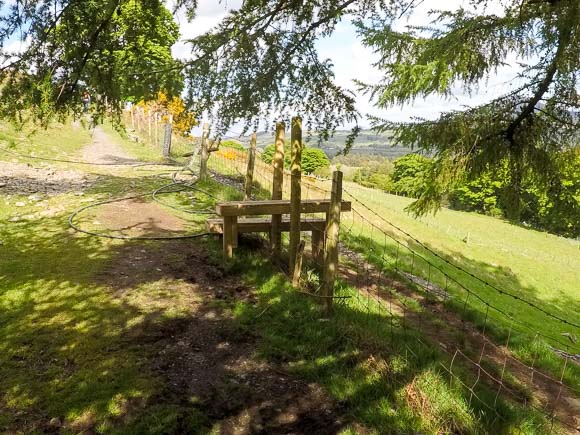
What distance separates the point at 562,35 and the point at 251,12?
364 centimetres

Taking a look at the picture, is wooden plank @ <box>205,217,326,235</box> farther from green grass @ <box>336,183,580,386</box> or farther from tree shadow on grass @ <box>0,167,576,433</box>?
green grass @ <box>336,183,580,386</box>

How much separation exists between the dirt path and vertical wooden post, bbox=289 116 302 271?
12.7m

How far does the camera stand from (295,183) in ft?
19.6

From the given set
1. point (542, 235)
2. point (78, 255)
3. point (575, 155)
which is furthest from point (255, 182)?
point (542, 235)

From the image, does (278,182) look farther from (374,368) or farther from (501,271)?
(501,271)

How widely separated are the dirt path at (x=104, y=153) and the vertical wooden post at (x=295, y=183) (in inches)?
500

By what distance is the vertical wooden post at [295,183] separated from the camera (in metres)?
5.64

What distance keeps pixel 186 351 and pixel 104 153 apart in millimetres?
16561

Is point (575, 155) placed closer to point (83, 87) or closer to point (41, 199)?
point (83, 87)

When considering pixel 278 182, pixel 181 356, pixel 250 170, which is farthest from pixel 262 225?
pixel 181 356

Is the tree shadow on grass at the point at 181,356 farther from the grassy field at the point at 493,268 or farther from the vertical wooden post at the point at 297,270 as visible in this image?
the grassy field at the point at 493,268

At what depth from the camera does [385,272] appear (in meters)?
9.82

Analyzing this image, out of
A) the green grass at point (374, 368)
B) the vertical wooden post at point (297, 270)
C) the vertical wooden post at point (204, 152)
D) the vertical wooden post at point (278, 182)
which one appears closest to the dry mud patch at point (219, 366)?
the green grass at point (374, 368)

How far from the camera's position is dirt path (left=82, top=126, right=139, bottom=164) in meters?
17.0
